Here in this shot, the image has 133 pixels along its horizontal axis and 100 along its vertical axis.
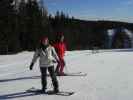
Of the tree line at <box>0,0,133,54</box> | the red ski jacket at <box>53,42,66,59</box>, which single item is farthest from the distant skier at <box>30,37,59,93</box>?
the tree line at <box>0,0,133,54</box>

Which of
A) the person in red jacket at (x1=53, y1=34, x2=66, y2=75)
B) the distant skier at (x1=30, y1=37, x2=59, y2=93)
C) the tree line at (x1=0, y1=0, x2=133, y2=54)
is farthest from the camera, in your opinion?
the tree line at (x1=0, y1=0, x2=133, y2=54)

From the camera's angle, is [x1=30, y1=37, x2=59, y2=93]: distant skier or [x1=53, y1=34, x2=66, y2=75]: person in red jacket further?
[x1=53, y1=34, x2=66, y2=75]: person in red jacket

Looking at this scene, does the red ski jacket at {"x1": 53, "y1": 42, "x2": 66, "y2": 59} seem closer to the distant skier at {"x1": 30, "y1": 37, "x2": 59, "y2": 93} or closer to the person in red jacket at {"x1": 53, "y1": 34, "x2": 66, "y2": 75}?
the person in red jacket at {"x1": 53, "y1": 34, "x2": 66, "y2": 75}

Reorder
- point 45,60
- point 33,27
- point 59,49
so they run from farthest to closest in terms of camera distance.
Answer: point 33,27 < point 59,49 < point 45,60

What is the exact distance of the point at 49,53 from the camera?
991 cm

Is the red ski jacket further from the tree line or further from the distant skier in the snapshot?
the tree line

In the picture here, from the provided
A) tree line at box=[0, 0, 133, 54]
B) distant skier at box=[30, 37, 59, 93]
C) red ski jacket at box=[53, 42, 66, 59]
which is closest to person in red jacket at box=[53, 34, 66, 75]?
red ski jacket at box=[53, 42, 66, 59]

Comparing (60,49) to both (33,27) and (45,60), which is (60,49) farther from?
(33,27)

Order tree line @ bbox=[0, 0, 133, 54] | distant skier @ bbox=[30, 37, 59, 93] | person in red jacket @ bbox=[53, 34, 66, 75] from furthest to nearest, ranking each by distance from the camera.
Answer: tree line @ bbox=[0, 0, 133, 54] < person in red jacket @ bbox=[53, 34, 66, 75] < distant skier @ bbox=[30, 37, 59, 93]

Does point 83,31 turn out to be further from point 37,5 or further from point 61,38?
point 61,38

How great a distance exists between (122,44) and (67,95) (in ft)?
294

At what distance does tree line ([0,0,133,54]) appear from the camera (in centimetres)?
4959

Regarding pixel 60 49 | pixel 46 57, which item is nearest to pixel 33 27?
pixel 60 49

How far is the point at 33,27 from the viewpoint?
222 feet
